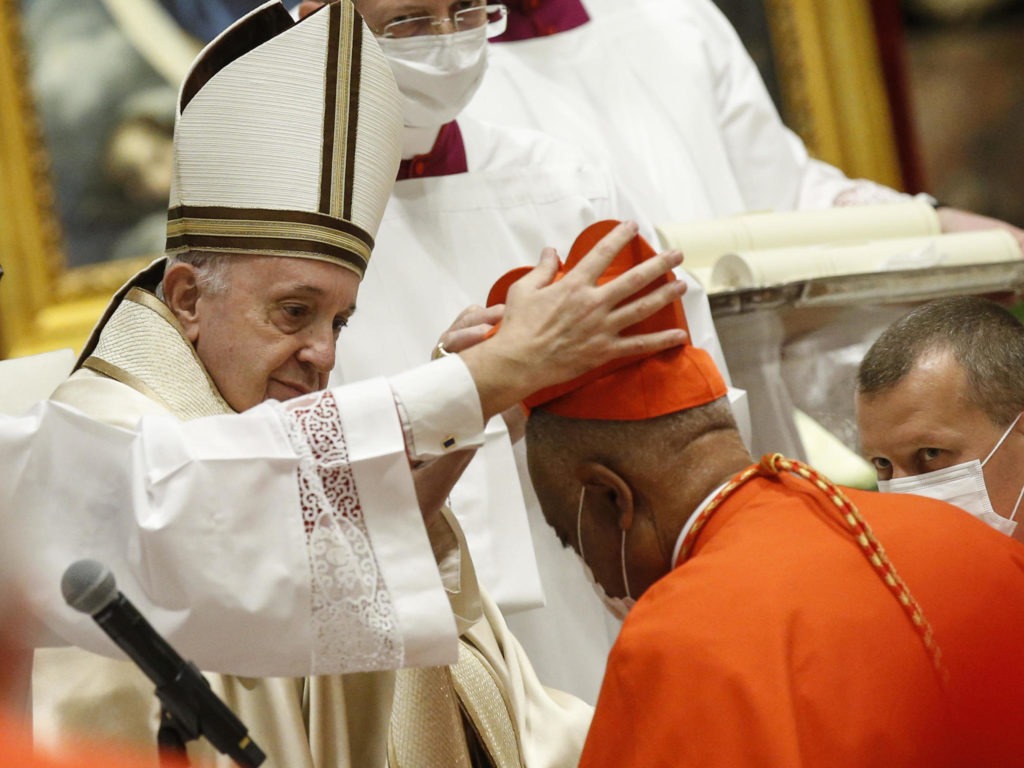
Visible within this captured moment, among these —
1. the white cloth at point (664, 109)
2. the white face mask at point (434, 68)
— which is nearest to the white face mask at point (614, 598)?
the white face mask at point (434, 68)

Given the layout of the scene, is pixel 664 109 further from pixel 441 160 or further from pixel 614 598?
pixel 614 598

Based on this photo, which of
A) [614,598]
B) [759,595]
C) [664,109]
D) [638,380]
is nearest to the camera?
[759,595]

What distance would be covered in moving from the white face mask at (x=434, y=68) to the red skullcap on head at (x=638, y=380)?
143 cm

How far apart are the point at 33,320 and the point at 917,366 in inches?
159

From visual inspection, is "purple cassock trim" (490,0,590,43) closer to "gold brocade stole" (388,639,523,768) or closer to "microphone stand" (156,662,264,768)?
"gold brocade stole" (388,639,523,768)

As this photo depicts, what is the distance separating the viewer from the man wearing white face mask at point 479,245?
150 inches

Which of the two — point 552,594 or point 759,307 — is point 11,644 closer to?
point 552,594

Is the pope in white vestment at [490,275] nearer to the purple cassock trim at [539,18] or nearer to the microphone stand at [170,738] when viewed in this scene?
the purple cassock trim at [539,18]

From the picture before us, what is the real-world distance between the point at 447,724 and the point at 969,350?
135 centimetres

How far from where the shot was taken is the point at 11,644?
234 centimetres

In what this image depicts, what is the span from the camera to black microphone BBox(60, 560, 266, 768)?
69.6 inches

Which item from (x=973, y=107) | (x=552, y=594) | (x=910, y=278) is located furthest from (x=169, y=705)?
(x=973, y=107)

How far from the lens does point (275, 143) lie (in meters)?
3.06

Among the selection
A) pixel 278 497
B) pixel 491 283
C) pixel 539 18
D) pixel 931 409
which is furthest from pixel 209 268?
pixel 539 18
